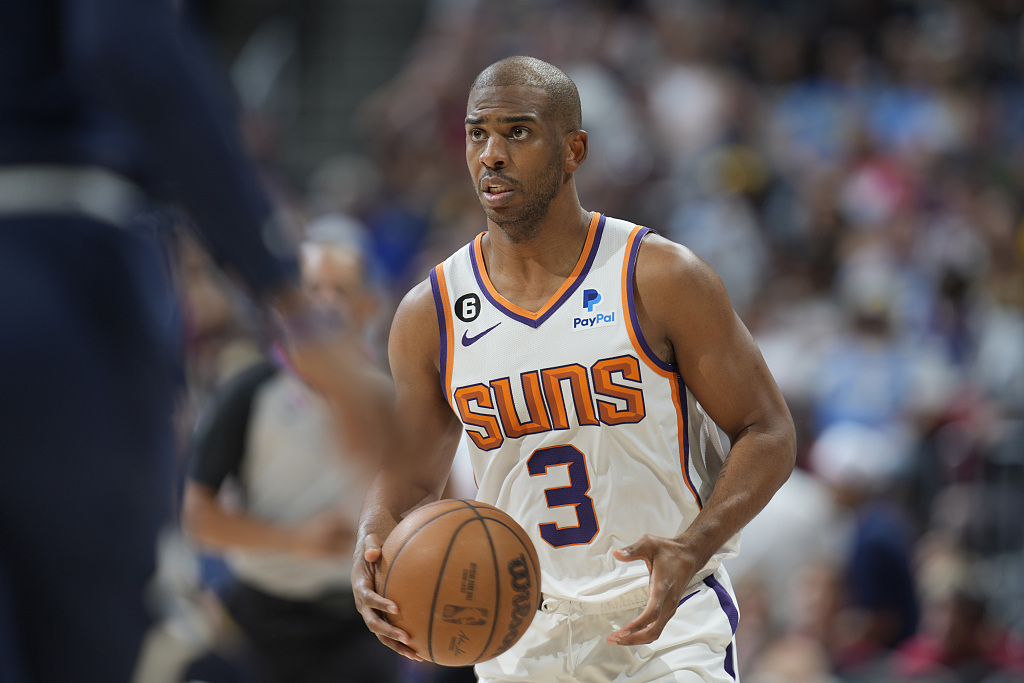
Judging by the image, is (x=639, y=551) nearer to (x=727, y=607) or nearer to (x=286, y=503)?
(x=727, y=607)

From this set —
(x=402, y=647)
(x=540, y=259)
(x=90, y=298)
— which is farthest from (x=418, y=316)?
(x=90, y=298)

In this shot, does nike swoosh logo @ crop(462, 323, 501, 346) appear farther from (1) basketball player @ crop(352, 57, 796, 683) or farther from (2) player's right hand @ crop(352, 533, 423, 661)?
(2) player's right hand @ crop(352, 533, 423, 661)

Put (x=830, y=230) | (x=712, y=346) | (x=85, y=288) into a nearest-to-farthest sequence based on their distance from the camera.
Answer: (x=85, y=288)
(x=712, y=346)
(x=830, y=230)

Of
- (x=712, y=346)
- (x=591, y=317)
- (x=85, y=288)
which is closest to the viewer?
(x=85, y=288)

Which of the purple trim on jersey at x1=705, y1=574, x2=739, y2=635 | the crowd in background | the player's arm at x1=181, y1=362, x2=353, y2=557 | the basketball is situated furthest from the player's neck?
the crowd in background

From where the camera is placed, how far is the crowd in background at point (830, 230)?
8.16m

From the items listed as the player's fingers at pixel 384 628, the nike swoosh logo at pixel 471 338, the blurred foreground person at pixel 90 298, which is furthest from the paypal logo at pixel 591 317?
the blurred foreground person at pixel 90 298

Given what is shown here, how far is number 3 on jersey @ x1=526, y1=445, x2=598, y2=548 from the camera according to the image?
3.74 metres

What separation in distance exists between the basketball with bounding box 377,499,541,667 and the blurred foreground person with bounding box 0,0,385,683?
1.33 meters

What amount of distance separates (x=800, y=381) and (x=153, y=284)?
8.64 m

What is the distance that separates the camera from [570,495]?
3.74m

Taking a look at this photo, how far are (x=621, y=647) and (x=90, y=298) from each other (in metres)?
2.15

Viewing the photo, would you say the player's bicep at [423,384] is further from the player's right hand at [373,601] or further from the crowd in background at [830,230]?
the crowd in background at [830,230]

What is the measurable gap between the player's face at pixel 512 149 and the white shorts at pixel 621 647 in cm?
124
